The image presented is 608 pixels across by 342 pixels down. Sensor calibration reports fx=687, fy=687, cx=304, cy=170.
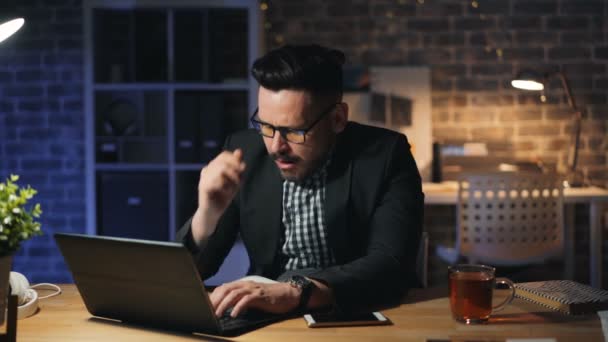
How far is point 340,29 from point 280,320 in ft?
10.1

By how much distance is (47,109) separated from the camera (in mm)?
4223

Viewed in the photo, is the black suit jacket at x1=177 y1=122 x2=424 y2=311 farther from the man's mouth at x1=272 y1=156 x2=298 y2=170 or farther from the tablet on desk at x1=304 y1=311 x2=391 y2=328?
the tablet on desk at x1=304 y1=311 x2=391 y2=328

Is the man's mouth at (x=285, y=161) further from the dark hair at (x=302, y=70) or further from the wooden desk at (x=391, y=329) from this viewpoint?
the wooden desk at (x=391, y=329)

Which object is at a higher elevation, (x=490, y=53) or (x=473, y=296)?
(x=490, y=53)

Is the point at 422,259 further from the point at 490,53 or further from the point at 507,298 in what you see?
the point at 490,53

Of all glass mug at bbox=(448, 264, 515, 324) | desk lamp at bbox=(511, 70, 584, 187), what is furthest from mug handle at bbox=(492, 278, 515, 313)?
desk lamp at bbox=(511, 70, 584, 187)

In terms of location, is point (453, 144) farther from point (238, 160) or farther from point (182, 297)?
point (182, 297)

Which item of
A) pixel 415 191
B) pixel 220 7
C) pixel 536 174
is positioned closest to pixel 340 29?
pixel 220 7

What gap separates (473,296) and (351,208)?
54cm

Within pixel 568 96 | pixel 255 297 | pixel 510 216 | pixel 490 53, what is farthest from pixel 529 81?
pixel 255 297

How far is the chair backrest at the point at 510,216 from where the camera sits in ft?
10.4

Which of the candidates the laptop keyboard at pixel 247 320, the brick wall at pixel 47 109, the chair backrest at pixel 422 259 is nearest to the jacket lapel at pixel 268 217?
the chair backrest at pixel 422 259

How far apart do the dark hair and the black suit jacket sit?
183 millimetres

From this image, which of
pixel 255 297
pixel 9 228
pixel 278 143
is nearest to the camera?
pixel 9 228
